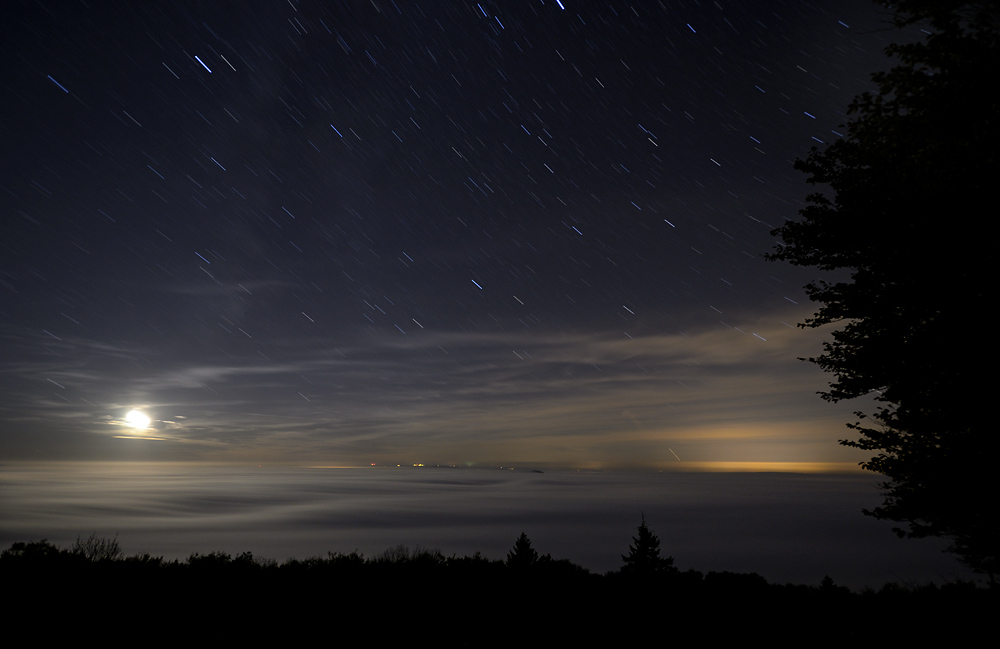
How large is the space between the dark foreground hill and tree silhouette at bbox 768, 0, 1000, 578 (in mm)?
2730

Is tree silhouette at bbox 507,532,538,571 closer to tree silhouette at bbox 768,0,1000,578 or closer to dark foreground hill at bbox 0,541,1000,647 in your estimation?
dark foreground hill at bbox 0,541,1000,647

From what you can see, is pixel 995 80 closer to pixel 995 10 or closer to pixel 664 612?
pixel 995 10

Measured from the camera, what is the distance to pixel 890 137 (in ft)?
32.1

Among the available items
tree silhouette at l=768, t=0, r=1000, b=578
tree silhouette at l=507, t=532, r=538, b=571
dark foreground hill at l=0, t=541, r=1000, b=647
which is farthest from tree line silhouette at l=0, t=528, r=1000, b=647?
tree silhouette at l=768, t=0, r=1000, b=578

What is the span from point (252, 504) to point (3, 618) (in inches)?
6828

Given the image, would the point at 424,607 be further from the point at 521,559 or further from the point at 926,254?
the point at 926,254

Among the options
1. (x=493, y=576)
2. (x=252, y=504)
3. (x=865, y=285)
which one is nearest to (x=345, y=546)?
(x=493, y=576)

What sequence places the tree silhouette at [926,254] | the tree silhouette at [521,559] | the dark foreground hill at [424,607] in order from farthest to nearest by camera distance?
the tree silhouette at [521,559], the tree silhouette at [926,254], the dark foreground hill at [424,607]

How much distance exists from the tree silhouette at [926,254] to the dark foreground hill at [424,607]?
2.73 meters

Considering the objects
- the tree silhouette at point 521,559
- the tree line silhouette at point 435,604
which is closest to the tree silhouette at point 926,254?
the tree line silhouette at point 435,604

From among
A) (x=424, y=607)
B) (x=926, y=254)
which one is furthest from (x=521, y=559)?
→ (x=926, y=254)

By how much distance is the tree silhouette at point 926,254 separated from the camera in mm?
9102

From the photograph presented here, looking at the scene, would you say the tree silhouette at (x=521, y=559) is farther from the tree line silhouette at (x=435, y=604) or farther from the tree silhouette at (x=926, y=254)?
the tree silhouette at (x=926, y=254)

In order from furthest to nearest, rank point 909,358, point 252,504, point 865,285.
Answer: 1. point 252,504
2. point 865,285
3. point 909,358
